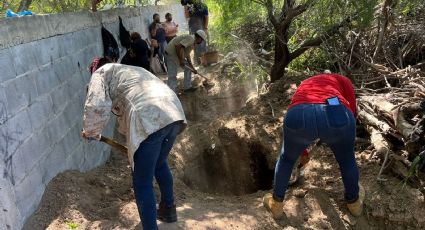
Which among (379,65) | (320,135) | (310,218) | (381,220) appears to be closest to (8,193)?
(320,135)

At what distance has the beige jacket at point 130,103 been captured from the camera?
2.50 metres

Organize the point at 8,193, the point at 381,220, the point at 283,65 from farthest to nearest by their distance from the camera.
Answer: the point at 283,65, the point at 381,220, the point at 8,193

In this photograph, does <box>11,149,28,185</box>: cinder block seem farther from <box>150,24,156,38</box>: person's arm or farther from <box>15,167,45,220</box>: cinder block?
<box>150,24,156,38</box>: person's arm

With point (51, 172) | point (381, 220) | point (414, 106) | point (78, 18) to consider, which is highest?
point (78, 18)

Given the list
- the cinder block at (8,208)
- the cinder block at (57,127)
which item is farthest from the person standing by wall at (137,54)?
the cinder block at (8,208)

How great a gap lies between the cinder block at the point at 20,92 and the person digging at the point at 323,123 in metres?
1.85

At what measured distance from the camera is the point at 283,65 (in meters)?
5.86

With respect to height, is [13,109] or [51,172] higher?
[13,109]

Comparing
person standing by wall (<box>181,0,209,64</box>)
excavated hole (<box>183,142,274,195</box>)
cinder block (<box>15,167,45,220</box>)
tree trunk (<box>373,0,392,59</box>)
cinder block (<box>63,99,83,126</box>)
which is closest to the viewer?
cinder block (<box>15,167,45,220</box>)

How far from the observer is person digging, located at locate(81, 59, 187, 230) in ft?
8.23

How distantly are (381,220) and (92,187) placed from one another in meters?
2.53

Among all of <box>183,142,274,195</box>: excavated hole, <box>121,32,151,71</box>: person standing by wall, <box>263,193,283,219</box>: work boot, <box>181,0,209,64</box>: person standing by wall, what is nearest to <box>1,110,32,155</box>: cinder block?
<box>263,193,283,219</box>: work boot

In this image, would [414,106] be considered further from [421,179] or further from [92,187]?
[92,187]

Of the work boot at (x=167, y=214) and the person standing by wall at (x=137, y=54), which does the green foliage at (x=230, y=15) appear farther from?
the work boot at (x=167, y=214)
